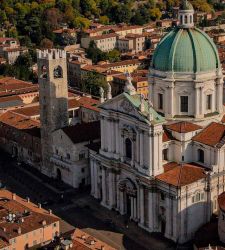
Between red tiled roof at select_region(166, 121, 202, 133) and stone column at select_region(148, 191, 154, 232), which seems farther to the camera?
red tiled roof at select_region(166, 121, 202, 133)

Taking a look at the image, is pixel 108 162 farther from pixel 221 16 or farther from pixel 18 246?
pixel 221 16

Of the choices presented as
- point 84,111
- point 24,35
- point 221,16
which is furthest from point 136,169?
point 221,16

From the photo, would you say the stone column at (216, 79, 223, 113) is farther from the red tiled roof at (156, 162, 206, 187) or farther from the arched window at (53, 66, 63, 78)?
the arched window at (53, 66, 63, 78)

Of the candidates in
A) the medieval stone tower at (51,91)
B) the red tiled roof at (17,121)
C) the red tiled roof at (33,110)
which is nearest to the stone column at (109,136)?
the medieval stone tower at (51,91)

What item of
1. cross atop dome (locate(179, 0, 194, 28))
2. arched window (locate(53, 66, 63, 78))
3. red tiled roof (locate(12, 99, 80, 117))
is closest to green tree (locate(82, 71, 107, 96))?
red tiled roof (locate(12, 99, 80, 117))

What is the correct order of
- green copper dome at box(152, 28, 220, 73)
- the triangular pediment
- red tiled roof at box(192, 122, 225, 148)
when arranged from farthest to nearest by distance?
green copper dome at box(152, 28, 220, 73), red tiled roof at box(192, 122, 225, 148), the triangular pediment

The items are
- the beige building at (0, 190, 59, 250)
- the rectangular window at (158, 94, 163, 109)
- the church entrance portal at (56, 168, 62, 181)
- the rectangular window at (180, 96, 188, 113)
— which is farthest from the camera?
the church entrance portal at (56, 168, 62, 181)

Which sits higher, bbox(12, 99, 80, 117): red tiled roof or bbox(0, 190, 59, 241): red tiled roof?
bbox(12, 99, 80, 117): red tiled roof

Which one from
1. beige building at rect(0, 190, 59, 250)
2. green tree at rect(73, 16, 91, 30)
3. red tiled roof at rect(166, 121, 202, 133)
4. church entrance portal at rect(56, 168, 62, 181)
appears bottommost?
church entrance portal at rect(56, 168, 62, 181)
